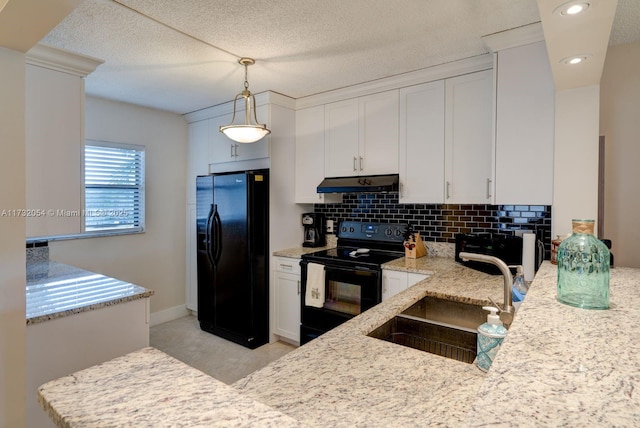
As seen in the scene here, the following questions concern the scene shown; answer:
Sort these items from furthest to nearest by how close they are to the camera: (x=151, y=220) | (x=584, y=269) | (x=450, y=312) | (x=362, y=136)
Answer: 1. (x=151, y=220)
2. (x=362, y=136)
3. (x=450, y=312)
4. (x=584, y=269)

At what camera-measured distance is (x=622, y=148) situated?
7.18ft

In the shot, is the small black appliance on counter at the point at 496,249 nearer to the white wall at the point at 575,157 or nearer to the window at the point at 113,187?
the white wall at the point at 575,157

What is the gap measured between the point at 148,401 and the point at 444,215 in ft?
9.20

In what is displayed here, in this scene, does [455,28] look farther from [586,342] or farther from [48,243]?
[48,243]

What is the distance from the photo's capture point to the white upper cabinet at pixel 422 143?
2.72m

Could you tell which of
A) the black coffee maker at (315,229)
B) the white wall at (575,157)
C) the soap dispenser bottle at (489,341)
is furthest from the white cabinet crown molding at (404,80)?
the soap dispenser bottle at (489,341)

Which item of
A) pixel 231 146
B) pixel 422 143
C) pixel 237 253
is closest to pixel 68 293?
pixel 237 253

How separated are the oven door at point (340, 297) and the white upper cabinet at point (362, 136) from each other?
92cm

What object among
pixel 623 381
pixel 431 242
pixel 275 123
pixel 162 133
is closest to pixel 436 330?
pixel 623 381

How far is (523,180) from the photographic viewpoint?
2.18 meters

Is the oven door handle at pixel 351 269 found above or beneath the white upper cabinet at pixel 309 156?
beneath

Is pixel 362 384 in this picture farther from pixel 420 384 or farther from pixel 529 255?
pixel 529 255

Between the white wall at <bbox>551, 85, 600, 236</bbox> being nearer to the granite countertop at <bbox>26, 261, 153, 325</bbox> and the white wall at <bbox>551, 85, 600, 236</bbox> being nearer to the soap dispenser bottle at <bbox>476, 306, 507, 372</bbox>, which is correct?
the soap dispenser bottle at <bbox>476, 306, 507, 372</bbox>

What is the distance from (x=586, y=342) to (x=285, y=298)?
2.72 m
